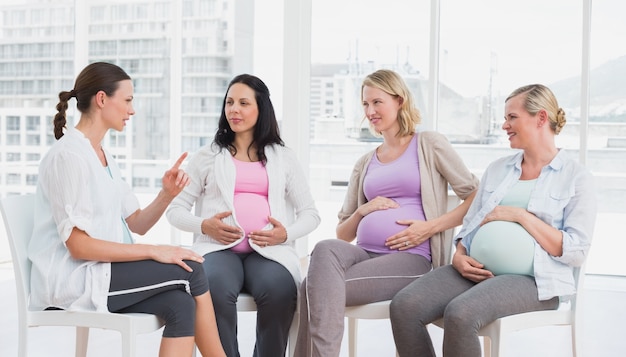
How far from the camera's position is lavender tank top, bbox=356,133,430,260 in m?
2.74

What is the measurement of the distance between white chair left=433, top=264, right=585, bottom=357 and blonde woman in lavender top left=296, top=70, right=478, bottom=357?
0.29 metres

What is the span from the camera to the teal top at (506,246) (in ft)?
7.80

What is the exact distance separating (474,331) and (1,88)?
5.33 metres

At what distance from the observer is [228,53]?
19.8ft

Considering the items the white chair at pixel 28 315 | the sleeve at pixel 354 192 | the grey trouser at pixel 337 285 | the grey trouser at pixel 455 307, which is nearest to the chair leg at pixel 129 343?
the white chair at pixel 28 315

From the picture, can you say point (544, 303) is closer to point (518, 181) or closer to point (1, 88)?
point (518, 181)

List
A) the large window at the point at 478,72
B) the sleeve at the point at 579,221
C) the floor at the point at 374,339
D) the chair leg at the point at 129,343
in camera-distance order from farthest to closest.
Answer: the large window at the point at 478,72 < the floor at the point at 374,339 < the sleeve at the point at 579,221 < the chair leg at the point at 129,343

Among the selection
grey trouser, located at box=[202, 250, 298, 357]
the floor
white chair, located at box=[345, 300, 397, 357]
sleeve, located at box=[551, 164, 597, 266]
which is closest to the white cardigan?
grey trouser, located at box=[202, 250, 298, 357]

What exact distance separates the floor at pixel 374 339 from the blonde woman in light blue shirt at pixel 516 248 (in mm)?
1048

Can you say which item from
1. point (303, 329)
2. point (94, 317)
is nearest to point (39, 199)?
point (94, 317)

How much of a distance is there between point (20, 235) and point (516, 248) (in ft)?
4.95

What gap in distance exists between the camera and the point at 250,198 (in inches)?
110

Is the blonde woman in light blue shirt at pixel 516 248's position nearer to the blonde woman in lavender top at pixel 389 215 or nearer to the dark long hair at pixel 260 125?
the blonde woman in lavender top at pixel 389 215

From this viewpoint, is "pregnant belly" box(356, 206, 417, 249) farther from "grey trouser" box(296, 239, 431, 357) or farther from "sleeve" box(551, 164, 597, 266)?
"sleeve" box(551, 164, 597, 266)
